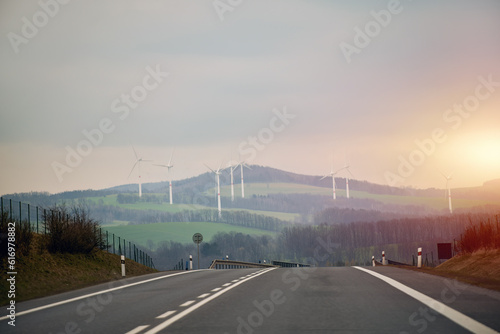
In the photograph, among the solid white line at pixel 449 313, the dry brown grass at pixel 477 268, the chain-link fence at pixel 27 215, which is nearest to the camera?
the solid white line at pixel 449 313

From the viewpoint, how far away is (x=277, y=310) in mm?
12328

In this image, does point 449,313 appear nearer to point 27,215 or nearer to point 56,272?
point 56,272

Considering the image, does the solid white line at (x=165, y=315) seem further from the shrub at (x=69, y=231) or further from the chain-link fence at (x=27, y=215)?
the shrub at (x=69, y=231)

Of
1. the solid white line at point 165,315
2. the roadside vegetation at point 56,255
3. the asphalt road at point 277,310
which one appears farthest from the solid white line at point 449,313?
the roadside vegetation at point 56,255

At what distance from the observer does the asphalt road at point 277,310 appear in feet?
33.9

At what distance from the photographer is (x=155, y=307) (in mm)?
13758

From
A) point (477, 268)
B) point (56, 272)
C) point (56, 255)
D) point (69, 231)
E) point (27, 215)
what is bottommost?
point (477, 268)

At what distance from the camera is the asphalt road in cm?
1032

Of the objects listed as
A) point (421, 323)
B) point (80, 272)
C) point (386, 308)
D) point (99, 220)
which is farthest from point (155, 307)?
point (99, 220)

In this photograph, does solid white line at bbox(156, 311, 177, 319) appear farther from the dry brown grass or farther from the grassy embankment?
the dry brown grass

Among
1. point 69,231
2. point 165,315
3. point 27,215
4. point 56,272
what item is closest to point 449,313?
point 165,315

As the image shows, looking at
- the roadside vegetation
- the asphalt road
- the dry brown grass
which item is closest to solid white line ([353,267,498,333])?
the asphalt road

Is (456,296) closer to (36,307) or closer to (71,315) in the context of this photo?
(71,315)

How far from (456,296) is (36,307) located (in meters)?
8.74
